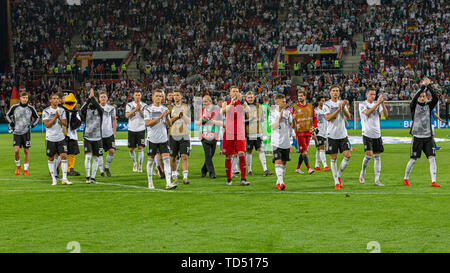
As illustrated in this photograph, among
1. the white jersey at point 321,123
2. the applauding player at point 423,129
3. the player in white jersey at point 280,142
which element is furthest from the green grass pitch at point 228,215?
the white jersey at point 321,123

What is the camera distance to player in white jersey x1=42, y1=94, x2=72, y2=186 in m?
Answer: 13.6

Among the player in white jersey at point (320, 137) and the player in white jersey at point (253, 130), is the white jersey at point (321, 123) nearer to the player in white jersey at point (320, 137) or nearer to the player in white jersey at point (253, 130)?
the player in white jersey at point (320, 137)

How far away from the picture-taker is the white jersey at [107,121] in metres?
15.4

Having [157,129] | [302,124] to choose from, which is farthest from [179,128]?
[302,124]

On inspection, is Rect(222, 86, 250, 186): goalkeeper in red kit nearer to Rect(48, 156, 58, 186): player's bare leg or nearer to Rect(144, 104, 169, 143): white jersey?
Rect(144, 104, 169, 143): white jersey

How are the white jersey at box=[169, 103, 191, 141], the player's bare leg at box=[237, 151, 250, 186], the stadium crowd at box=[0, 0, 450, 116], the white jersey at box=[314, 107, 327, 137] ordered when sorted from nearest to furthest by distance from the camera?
the player's bare leg at box=[237, 151, 250, 186] < the white jersey at box=[169, 103, 191, 141] < the white jersey at box=[314, 107, 327, 137] < the stadium crowd at box=[0, 0, 450, 116]

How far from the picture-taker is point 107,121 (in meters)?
15.6

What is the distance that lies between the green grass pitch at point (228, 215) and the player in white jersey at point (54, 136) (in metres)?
0.53

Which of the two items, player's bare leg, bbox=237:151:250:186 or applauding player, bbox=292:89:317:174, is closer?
player's bare leg, bbox=237:151:250:186

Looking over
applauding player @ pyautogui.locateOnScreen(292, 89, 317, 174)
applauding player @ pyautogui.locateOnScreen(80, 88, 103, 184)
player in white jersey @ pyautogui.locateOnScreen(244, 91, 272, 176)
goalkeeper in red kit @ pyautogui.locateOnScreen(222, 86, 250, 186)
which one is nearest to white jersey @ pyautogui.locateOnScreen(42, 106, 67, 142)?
applauding player @ pyautogui.locateOnScreen(80, 88, 103, 184)

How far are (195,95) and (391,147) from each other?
23.6 m

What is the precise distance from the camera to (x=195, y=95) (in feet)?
147

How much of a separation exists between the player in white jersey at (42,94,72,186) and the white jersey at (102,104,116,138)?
1.72 m

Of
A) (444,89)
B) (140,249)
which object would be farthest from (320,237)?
(444,89)
